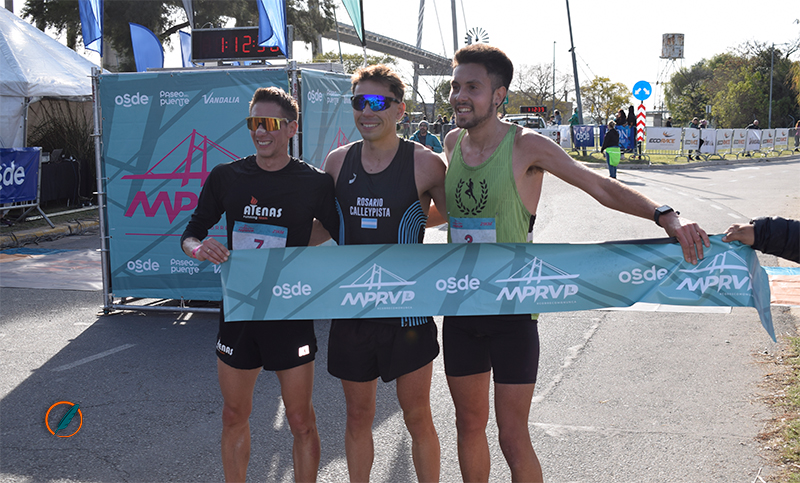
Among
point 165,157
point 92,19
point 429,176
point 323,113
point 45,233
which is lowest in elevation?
point 45,233

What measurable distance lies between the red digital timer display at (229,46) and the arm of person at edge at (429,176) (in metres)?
5.21

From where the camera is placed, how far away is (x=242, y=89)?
7.04 m

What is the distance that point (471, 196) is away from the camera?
10.3ft

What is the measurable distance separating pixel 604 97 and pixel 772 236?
7954cm

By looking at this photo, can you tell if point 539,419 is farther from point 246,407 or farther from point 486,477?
point 246,407

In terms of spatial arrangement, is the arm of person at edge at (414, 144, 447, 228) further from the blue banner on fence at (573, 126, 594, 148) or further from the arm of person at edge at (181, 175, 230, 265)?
the blue banner on fence at (573, 126, 594, 148)

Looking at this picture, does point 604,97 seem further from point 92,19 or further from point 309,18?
point 92,19

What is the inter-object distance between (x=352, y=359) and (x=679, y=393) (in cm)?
293

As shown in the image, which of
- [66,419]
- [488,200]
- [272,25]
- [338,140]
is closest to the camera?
Answer: [488,200]

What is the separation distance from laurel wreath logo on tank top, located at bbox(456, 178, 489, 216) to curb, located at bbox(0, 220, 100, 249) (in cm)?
1134

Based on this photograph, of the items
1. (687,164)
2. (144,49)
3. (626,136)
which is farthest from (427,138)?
(626,136)

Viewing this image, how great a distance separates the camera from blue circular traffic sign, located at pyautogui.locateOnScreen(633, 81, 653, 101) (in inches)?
925

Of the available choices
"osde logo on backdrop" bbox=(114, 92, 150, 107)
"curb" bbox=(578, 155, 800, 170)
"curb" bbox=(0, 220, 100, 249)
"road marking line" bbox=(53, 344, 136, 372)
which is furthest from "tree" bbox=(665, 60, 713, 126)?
"road marking line" bbox=(53, 344, 136, 372)

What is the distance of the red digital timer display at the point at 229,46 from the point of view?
7992mm
